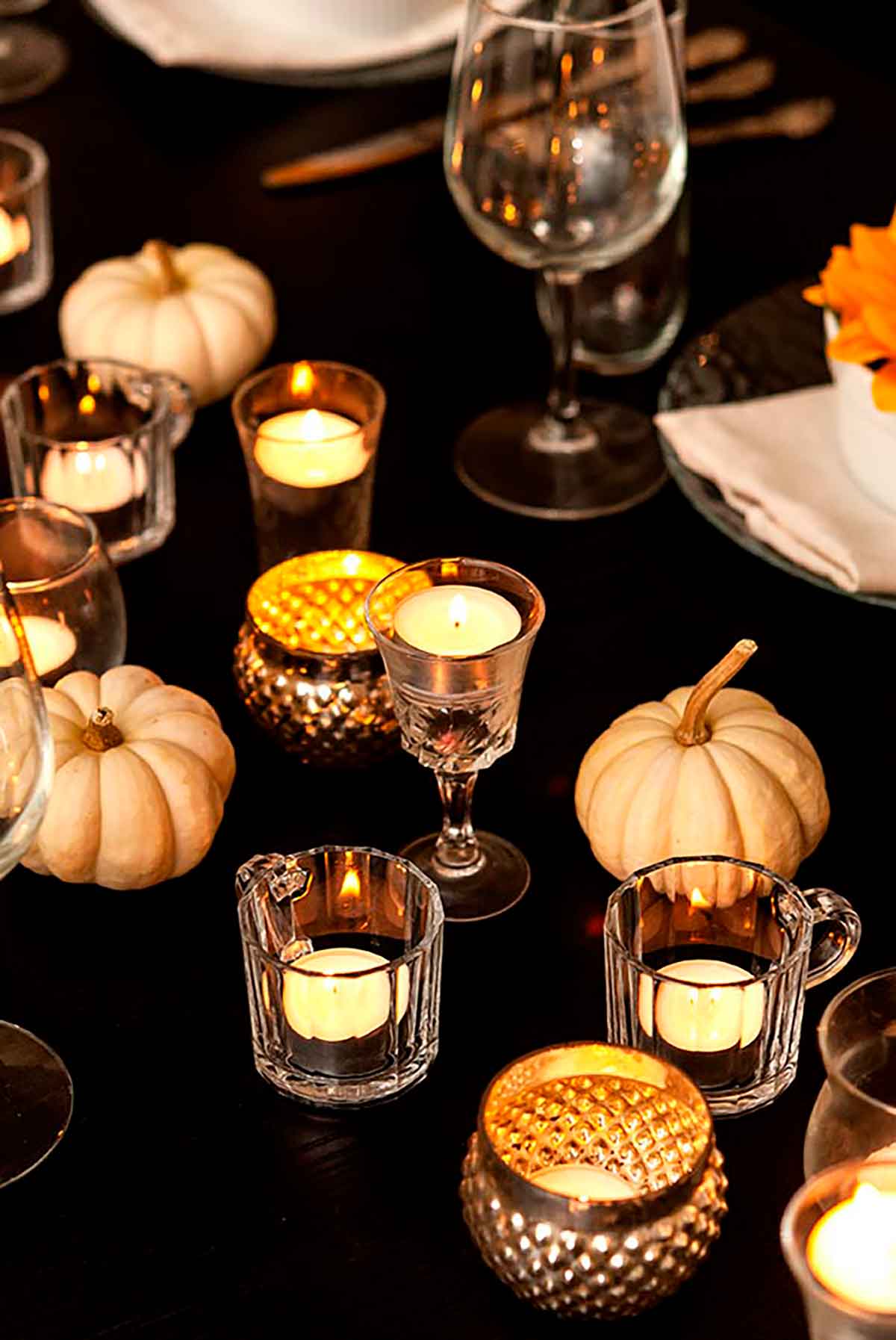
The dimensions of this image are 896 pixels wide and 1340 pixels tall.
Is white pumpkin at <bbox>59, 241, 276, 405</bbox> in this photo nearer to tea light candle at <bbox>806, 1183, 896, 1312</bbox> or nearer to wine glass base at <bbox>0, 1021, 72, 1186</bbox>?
wine glass base at <bbox>0, 1021, 72, 1186</bbox>

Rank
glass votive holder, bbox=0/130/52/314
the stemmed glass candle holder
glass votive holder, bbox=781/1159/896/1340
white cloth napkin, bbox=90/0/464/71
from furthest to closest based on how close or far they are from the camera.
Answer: white cloth napkin, bbox=90/0/464/71
glass votive holder, bbox=0/130/52/314
the stemmed glass candle holder
glass votive holder, bbox=781/1159/896/1340

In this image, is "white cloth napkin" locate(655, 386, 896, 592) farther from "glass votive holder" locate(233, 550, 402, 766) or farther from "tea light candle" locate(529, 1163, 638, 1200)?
"tea light candle" locate(529, 1163, 638, 1200)

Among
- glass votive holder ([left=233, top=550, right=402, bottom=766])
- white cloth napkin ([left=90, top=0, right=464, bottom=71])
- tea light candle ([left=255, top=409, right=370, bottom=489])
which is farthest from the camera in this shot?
white cloth napkin ([left=90, top=0, right=464, bottom=71])

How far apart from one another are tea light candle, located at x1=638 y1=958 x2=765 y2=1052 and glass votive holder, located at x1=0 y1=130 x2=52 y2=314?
85cm

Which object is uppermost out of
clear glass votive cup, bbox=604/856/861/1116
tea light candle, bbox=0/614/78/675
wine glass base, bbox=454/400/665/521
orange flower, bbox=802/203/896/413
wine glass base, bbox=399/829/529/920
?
orange flower, bbox=802/203/896/413

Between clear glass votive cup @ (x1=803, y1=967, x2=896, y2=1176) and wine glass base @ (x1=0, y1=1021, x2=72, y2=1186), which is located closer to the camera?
clear glass votive cup @ (x1=803, y1=967, x2=896, y2=1176)

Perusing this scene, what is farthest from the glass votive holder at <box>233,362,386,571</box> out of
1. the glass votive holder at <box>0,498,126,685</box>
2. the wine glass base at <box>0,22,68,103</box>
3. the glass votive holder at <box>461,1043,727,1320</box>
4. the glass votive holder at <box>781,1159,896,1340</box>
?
the wine glass base at <box>0,22,68,103</box>

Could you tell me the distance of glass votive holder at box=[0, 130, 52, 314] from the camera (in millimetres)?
1445

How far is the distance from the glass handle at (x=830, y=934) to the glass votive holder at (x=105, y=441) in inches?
19.8

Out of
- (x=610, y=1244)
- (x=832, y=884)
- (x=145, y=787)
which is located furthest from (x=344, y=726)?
(x=610, y=1244)

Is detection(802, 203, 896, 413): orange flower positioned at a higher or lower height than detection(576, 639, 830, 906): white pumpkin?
higher

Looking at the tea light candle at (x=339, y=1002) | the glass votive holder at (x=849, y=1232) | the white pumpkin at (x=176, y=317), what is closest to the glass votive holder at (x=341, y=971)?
the tea light candle at (x=339, y=1002)

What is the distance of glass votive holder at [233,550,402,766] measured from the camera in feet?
3.30

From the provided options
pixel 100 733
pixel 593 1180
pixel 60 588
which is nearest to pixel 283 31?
pixel 60 588
